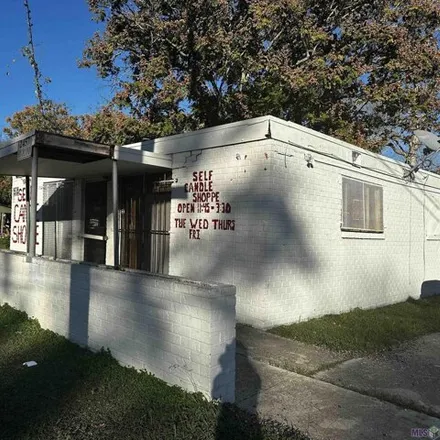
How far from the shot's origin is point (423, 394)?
16.3ft

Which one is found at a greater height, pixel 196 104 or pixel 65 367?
pixel 196 104

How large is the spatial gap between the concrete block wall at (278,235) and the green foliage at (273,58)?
4232 mm

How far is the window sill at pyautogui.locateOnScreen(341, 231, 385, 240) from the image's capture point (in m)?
9.52

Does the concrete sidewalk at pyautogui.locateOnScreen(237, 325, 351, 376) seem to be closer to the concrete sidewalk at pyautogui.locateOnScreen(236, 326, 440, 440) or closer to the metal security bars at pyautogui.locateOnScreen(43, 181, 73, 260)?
the concrete sidewalk at pyautogui.locateOnScreen(236, 326, 440, 440)

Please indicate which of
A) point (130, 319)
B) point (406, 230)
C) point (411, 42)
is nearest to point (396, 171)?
point (406, 230)

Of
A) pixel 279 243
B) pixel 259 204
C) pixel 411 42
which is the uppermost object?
pixel 411 42

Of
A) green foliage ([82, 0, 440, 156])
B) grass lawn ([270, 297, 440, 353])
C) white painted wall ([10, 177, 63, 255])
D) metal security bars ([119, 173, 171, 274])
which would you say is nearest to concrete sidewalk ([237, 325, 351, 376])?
grass lawn ([270, 297, 440, 353])

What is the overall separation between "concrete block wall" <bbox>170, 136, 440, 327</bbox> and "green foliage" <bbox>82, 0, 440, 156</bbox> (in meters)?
4.23

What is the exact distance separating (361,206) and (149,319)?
6.48m

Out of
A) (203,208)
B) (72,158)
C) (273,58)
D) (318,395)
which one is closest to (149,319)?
(318,395)

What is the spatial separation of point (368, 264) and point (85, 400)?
292 inches

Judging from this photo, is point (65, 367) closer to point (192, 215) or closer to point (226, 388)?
point (226, 388)

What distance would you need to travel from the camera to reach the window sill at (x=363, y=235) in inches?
375

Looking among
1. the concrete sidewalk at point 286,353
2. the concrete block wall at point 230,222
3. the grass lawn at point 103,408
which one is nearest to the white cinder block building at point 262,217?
the concrete block wall at point 230,222
